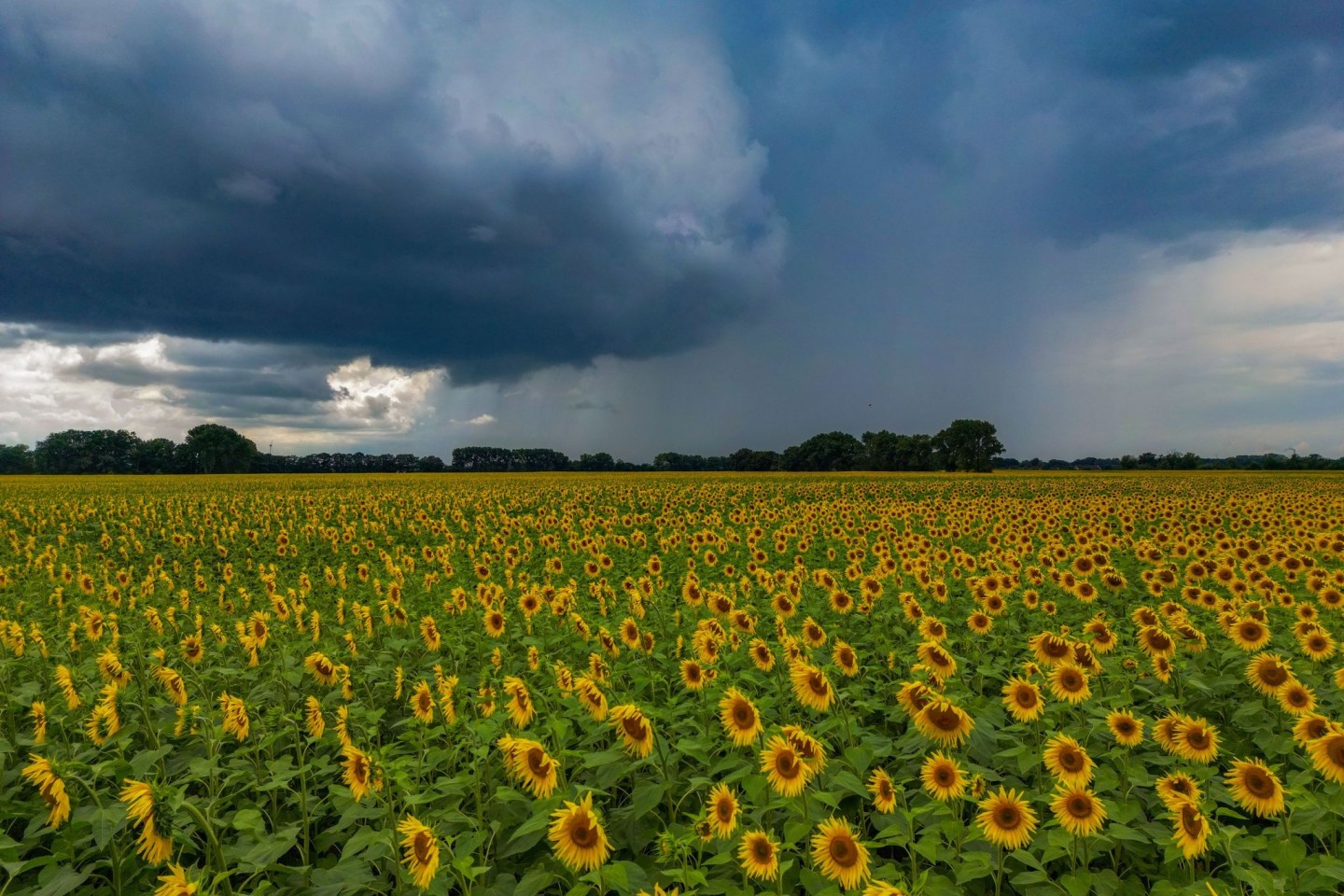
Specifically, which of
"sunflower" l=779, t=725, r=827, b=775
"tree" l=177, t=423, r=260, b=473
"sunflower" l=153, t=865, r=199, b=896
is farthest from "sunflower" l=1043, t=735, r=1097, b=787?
"tree" l=177, t=423, r=260, b=473

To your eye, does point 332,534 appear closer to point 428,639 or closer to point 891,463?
point 428,639

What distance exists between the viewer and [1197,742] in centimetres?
377

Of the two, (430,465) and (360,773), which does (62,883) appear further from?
(430,465)

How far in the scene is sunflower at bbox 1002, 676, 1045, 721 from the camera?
163 inches

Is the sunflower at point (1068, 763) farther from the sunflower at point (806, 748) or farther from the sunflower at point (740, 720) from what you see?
the sunflower at point (740, 720)

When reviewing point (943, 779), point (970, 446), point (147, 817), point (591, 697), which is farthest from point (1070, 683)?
point (970, 446)

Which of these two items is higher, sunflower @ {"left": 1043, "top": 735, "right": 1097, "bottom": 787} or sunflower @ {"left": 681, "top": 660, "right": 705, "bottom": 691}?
sunflower @ {"left": 681, "top": 660, "right": 705, "bottom": 691}

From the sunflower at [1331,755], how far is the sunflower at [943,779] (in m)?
2.04

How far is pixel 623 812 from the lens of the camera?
380 cm

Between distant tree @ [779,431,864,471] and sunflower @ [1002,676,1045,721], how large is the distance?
353 ft

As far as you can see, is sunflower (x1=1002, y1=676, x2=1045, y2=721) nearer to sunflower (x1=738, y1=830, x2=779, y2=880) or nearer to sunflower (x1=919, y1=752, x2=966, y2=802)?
sunflower (x1=919, y1=752, x2=966, y2=802)

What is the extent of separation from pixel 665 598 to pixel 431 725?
3.88 meters

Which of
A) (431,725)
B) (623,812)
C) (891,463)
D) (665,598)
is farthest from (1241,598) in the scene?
(891,463)

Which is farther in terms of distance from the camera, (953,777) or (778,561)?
(778,561)
